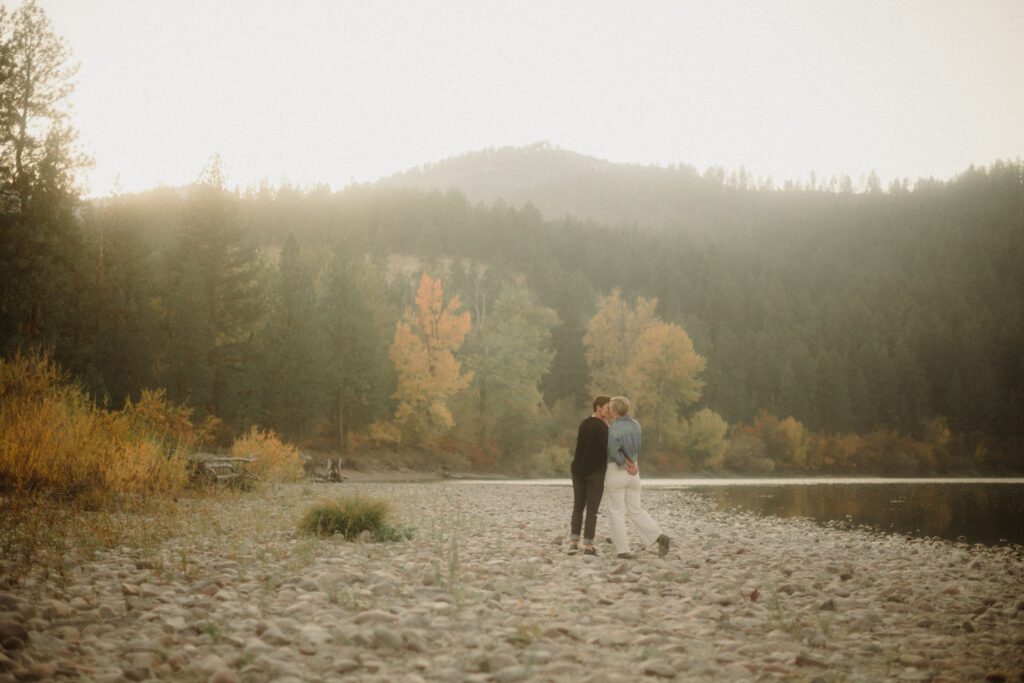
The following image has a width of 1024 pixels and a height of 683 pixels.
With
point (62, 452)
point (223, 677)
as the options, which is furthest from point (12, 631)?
point (62, 452)

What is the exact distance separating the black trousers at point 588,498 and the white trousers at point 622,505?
16 cm

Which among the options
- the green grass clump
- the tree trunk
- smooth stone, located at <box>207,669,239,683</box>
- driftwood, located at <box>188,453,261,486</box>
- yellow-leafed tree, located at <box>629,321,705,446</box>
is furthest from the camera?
yellow-leafed tree, located at <box>629,321,705,446</box>

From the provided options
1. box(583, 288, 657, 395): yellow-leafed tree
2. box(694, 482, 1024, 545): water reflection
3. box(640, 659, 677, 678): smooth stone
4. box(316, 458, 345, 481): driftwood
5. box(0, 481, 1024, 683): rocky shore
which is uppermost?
box(583, 288, 657, 395): yellow-leafed tree

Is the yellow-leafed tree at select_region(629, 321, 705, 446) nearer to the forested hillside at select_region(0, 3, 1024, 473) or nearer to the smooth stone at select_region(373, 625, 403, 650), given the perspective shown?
the forested hillside at select_region(0, 3, 1024, 473)

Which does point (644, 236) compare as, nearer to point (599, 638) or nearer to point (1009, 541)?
point (1009, 541)

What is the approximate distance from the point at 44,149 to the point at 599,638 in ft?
103

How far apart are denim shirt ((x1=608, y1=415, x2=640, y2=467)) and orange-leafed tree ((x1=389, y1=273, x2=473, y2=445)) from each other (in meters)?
38.8

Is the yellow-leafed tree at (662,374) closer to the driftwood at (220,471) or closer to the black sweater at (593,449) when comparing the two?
the driftwood at (220,471)

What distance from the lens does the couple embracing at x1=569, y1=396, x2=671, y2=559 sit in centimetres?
1121

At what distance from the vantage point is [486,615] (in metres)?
6.84

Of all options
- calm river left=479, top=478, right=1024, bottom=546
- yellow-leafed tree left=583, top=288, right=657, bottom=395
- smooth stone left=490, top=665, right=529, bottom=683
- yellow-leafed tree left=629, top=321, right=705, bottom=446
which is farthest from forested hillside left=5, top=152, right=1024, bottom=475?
smooth stone left=490, top=665, right=529, bottom=683

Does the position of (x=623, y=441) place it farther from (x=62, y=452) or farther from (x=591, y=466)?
(x=62, y=452)

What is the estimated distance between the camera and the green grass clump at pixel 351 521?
38.9 feet

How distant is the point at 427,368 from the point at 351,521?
38379mm
